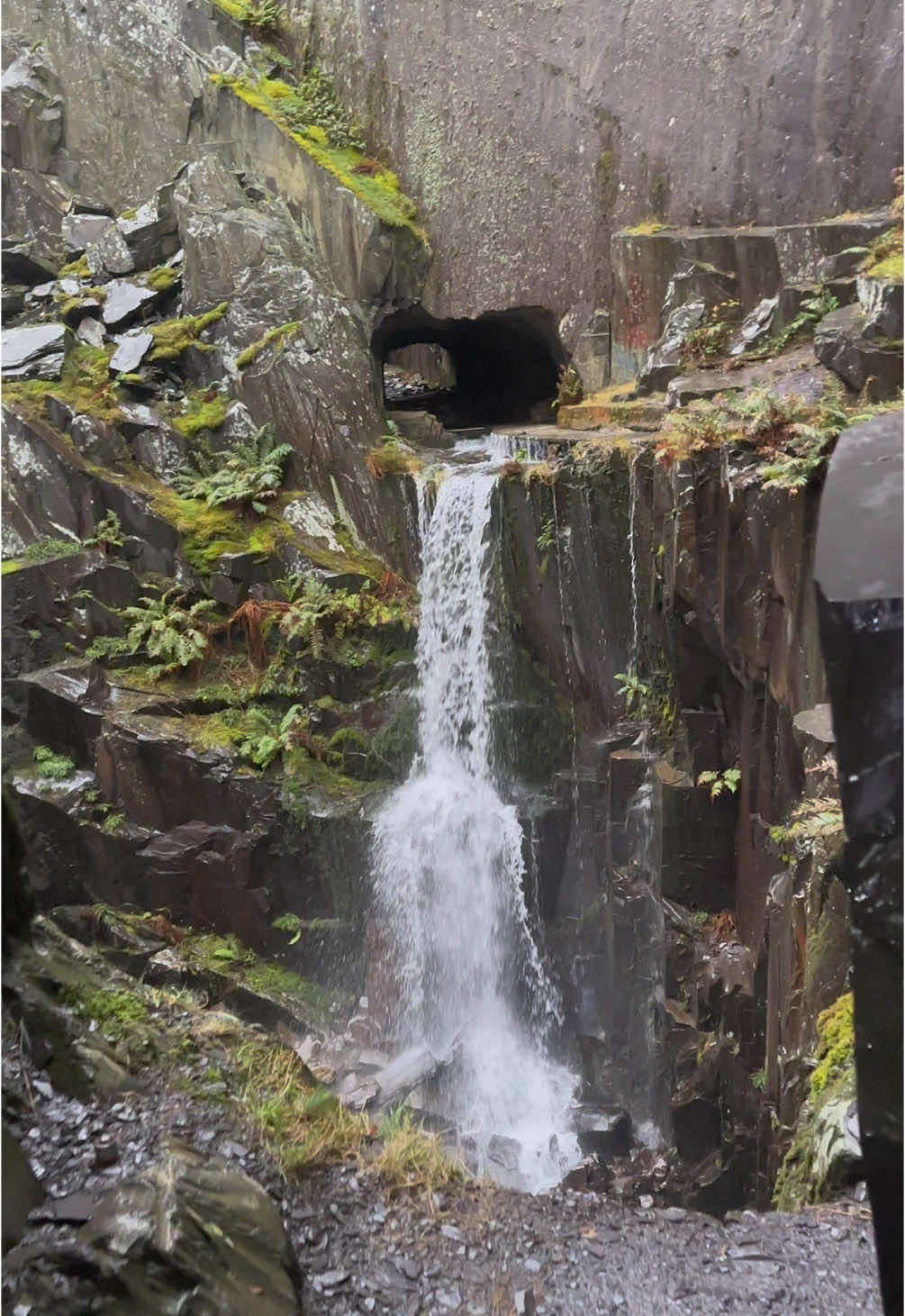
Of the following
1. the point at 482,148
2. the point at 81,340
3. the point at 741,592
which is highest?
the point at 482,148

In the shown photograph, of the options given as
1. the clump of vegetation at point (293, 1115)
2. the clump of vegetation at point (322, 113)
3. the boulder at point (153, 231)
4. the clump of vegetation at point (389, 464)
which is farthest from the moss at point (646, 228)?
the clump of vegetation at point (293, 1115)

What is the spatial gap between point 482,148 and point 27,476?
7.63 metres

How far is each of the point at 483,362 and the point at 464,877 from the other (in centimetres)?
1109

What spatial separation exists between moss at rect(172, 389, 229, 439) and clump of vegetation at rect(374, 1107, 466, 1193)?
838 centimetres

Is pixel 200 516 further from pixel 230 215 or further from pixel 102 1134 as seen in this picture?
pixel 102 1134

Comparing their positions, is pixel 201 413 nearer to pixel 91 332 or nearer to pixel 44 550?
pixel 91 332

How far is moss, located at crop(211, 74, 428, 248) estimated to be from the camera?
1228 cm

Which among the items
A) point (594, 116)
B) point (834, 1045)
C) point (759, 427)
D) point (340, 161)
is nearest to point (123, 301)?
point (340, 161)

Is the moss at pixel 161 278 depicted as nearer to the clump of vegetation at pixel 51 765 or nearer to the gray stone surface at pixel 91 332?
the gray stone surface at pixel 91 332

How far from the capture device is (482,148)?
1203 cm

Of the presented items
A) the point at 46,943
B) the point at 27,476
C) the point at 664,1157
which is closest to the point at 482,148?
the point at 27,476

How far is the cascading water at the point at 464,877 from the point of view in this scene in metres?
9.02

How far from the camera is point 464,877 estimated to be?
961 centimetres

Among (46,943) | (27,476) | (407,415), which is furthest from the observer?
(407,415)
